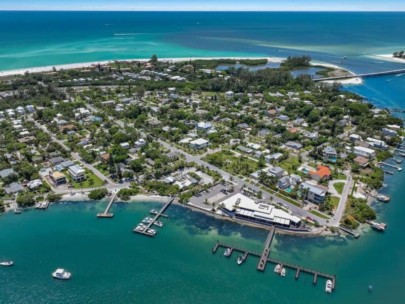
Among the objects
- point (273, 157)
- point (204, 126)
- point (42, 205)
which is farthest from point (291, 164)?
point (42, 205)

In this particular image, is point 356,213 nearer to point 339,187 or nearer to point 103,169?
point 339,187

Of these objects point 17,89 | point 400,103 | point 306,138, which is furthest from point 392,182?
point 17,89

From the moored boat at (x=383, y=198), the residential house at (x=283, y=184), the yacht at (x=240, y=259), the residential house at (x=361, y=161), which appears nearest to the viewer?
the yacht at (x=240, y=259)

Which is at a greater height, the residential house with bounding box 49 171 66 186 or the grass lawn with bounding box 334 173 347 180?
the grass lawn with bounding box 334 173 347 180

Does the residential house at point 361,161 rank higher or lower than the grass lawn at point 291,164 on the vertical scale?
higher

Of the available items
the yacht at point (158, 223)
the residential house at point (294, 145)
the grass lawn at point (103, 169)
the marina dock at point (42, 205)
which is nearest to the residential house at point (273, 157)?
the residential house at point (294, 145)

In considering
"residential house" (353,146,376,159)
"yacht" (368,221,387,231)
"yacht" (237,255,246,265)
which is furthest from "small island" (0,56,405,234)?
"yacht" (237,255,246,265)

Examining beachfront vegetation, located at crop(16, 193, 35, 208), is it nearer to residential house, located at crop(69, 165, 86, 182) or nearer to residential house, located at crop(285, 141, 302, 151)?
residential house, located at crop(69, 165, 86, 182)

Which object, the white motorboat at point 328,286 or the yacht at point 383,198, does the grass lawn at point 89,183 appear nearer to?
the white motorboat at point 328,286
